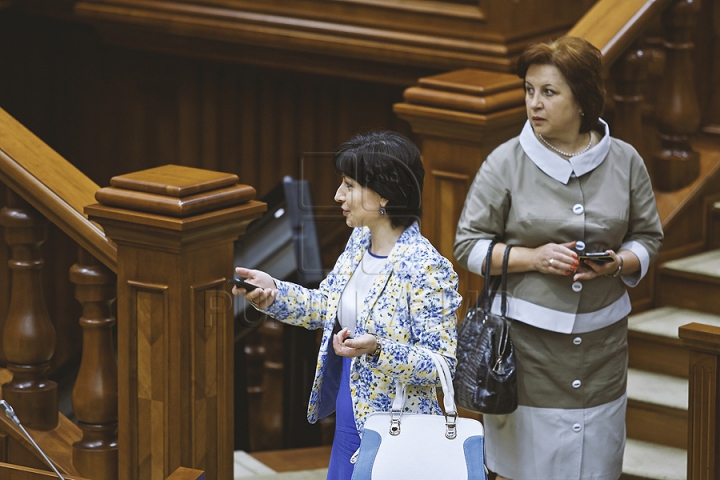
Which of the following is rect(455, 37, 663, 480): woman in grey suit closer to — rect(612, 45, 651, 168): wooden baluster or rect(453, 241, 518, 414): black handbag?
rect(453, 241, 518, 414): black handbag

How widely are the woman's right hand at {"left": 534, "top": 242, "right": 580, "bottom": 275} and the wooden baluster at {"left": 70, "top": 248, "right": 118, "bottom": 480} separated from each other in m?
1.15

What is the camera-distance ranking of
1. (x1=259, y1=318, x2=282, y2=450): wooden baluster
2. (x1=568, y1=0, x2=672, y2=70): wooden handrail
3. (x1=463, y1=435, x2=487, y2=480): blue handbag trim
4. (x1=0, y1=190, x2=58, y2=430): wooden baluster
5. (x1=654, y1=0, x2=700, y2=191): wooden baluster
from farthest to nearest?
(x1=259, y1=318, x2=282, y2=450): wooden baluster → (x1=654, y1=0, x2=700, y2=191): wooden baluster → (x1=568, y1=0, x2=672, y2=70): wooden handrail → (x1=0, y1=190, x2=58, y2=430): wooden baluster → (x1=463, y1=435, x2=487, y2=480): blue handbag trim

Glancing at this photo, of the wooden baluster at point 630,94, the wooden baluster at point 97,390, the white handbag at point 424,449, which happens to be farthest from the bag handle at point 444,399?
the wooden baluster at point 630,94

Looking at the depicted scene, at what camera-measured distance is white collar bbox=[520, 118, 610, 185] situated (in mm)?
2941

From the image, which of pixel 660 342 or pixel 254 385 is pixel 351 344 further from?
pixel 254 385

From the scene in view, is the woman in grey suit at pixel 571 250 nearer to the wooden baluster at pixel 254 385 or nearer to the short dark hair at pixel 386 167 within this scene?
the short dark hair at pixel 386 167

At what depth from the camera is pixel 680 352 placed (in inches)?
153

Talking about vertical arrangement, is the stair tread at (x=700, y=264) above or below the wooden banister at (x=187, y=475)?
below

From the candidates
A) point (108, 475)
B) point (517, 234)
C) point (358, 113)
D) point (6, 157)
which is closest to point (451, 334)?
point (517, 234)

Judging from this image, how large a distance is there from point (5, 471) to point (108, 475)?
0.90 m

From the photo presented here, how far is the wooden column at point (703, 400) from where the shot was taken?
2.76 m

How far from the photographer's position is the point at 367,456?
229 centimetres

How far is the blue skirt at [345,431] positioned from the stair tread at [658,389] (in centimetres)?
153

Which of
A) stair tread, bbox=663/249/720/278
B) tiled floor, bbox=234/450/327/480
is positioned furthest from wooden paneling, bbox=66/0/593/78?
tiled floor, bbox=234/450/327/480
